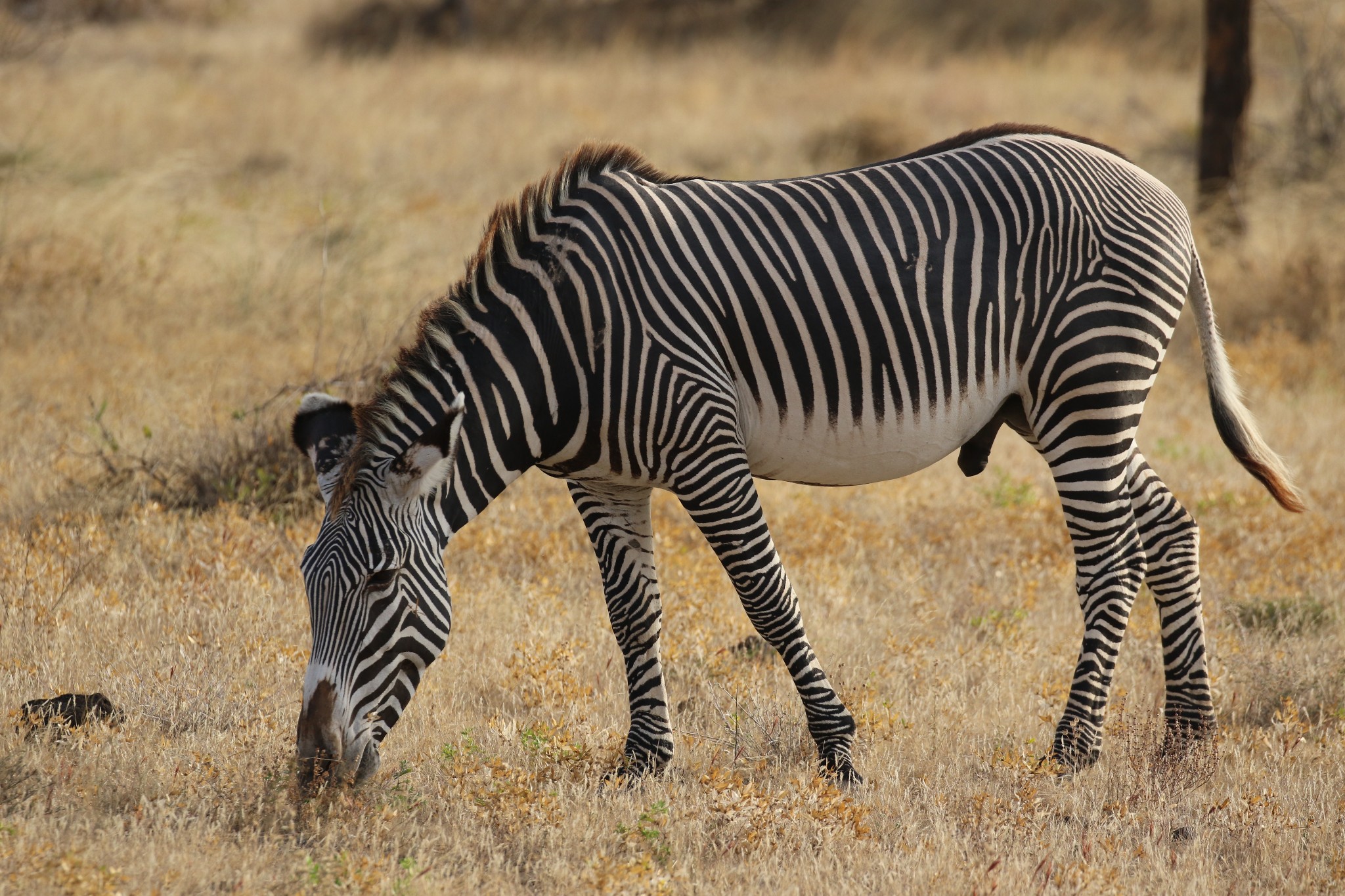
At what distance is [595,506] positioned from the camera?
4.52 m

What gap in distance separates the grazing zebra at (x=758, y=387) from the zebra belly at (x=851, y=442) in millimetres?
10

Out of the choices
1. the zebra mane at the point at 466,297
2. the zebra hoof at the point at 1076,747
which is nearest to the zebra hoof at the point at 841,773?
the zebra hoof at the point at 1076,747

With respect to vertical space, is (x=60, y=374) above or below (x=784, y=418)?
below

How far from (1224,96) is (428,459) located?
11.2m

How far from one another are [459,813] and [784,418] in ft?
5.72

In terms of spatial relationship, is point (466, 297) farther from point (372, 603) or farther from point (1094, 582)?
point (1094, 582)

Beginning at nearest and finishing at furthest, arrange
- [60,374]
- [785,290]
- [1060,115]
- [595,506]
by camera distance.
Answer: [785,290], [595,506], [60,374], [1060,115]

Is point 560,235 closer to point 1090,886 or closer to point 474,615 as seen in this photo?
point 474,615

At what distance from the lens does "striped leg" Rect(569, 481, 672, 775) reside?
4.53 m

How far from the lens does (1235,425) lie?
5.27m

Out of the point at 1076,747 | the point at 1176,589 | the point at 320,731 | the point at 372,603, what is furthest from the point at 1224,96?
the point at 320,731

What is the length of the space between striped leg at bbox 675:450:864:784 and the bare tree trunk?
30.6ft

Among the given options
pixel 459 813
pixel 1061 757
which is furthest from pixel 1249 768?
pixel 459 813

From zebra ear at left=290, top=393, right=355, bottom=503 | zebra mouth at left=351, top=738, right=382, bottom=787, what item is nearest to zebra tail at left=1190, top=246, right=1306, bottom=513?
zebra ear at left=290, top=393, right=355, bottom=503
